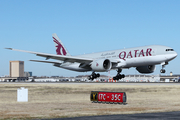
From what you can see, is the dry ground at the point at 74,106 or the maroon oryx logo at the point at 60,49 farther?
the maroon oryx logo at the point at 60,49

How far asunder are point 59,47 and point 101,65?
21.1 m

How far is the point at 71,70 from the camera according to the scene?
2591 inches

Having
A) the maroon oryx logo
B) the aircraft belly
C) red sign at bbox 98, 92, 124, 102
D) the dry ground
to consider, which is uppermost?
the maroon oryx logo

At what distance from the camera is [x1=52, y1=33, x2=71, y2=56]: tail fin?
230 ft

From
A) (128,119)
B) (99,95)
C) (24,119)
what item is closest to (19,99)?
(99,95)

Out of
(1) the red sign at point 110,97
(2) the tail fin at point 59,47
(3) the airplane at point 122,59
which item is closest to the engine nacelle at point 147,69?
(3) the airplane at point 122,59

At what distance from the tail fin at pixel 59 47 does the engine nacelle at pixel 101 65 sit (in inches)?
662

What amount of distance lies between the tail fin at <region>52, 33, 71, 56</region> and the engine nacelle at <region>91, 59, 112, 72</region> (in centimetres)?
1682

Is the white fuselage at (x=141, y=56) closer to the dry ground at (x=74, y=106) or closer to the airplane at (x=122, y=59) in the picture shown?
the airplane at (x=122, y=59)

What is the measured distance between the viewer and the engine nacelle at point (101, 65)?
53031 millimetres

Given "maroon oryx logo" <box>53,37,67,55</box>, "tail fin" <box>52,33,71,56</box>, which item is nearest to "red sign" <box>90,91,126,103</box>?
"tail fin" <box>52,33,71,56</box>

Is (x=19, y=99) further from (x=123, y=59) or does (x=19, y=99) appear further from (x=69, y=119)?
(x=123, y=59)

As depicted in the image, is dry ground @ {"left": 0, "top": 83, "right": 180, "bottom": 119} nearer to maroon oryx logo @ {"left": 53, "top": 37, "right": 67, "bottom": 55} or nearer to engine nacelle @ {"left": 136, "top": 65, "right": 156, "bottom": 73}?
engine nacelle @ {"left": 136, "top": 65, "right": 156, "bottom": 73}

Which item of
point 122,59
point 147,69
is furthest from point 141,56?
point 147,69
